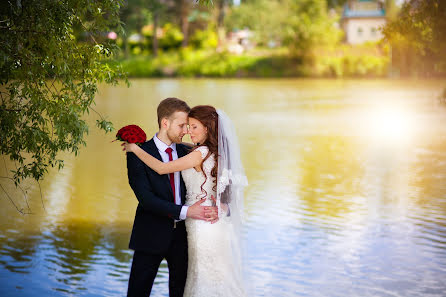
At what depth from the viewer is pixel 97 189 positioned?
1327cm

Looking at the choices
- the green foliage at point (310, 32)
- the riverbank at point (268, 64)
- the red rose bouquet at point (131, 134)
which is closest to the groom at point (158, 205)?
the red rose bouquet at point (131, 134)

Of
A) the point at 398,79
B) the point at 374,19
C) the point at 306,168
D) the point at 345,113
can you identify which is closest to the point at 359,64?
the point at 398,79

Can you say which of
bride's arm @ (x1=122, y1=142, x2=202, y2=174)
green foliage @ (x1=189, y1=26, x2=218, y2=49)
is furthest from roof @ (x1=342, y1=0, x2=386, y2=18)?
bride's arm @ (x1=122, y1=142, x2=202, y2=174)

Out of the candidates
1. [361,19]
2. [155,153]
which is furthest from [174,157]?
[361,19]

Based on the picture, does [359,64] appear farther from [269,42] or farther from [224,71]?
[269,42]

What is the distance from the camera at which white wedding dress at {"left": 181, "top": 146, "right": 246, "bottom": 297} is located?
4.83 m

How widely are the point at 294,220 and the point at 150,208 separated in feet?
20.8

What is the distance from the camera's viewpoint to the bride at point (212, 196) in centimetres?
472

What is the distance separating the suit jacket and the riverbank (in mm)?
55799

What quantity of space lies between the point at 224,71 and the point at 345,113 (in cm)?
3452

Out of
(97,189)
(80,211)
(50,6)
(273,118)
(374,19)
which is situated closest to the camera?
(50,6)

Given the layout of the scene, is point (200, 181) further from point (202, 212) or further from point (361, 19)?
point (361, 19)

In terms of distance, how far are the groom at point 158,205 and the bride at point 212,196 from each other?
9cm

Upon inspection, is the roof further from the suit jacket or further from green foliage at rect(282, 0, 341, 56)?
the suit jacket
